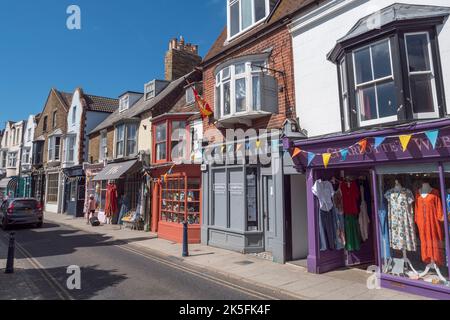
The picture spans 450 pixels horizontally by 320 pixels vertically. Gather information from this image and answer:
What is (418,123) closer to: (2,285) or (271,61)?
(271,61)

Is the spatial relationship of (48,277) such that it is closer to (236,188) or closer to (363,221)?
(236,188)

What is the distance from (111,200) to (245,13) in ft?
44.5

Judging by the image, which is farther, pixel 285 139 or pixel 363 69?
pixel 285 139

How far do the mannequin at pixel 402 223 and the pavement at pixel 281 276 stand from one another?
2.42 ft

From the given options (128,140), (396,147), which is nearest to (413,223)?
(396,147)

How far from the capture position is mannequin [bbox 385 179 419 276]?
694 cm

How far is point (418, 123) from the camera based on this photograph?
647cm

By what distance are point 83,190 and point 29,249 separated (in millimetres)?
14271

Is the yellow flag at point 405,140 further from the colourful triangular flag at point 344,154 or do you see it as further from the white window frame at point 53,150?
the white window frame at point 53,150

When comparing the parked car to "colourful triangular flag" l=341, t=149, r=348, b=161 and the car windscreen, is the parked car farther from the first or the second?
"colourful triangular flag" l=341, t=149, r=348, b=161

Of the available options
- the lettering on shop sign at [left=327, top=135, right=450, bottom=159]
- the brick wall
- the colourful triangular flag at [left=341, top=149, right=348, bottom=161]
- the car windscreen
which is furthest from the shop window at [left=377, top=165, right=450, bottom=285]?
the car windscreen

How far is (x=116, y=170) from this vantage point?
61.4 feet

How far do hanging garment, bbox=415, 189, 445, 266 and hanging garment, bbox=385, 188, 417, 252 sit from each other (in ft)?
0.72
